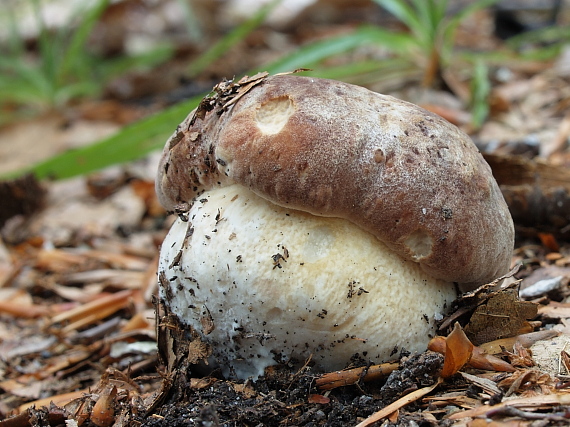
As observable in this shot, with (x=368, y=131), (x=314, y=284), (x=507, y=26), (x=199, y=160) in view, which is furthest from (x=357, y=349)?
(x=507, y=26)

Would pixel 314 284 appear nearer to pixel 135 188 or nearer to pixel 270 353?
pixel 270 353

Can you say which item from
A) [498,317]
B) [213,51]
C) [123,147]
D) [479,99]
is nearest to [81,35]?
[213,51]

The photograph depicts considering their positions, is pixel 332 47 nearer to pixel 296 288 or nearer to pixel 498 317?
pixel 498 317

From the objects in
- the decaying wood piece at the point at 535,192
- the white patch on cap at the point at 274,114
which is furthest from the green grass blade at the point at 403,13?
the white patch on cap at the point at 274,114

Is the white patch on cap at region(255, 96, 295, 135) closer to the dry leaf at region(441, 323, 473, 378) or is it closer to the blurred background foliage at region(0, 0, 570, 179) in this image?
the dry leaf at region(441, 323, 473, 378)

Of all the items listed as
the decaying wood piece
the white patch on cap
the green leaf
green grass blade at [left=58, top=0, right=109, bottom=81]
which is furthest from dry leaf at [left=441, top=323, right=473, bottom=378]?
green grass blade at [left=58, top=0, right=109, bottom=81]

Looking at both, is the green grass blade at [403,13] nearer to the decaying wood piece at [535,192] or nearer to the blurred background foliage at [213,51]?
the blurred background foliage at [213,51]
